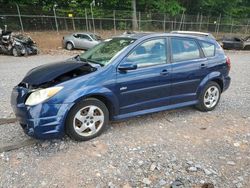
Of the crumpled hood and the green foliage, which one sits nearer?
the crumpled hood

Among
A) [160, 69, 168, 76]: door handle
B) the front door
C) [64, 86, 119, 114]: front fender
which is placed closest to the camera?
[64, 86, 119, 114]: front fender

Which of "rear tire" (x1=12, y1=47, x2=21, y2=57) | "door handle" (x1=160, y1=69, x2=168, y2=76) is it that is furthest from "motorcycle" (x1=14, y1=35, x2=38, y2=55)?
"door handle" (x1=160, y1=69, x2=168, y2=76)

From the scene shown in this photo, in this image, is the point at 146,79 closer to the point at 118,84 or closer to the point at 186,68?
the point at 118,84

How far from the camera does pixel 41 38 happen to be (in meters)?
23.5

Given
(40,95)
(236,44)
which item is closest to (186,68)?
(40,95)

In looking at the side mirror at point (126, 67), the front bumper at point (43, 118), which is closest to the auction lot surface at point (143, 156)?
the front bumper at point (43, 118)

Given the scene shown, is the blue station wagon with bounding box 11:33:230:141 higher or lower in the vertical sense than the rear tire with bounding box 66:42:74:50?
higher

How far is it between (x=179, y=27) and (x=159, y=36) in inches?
1111

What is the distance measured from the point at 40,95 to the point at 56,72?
0.47 meters

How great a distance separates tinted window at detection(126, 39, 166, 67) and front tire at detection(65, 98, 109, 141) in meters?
0.93

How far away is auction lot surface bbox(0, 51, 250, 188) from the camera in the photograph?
3.39 m

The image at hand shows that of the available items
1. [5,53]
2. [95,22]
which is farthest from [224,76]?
[95,22]

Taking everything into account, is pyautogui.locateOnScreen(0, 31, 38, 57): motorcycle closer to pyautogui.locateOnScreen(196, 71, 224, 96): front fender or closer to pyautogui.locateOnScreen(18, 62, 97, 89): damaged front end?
pyautogui.locateOnScreen(18, 62, 97, 89): damaged front end

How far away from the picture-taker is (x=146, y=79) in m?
4.74
